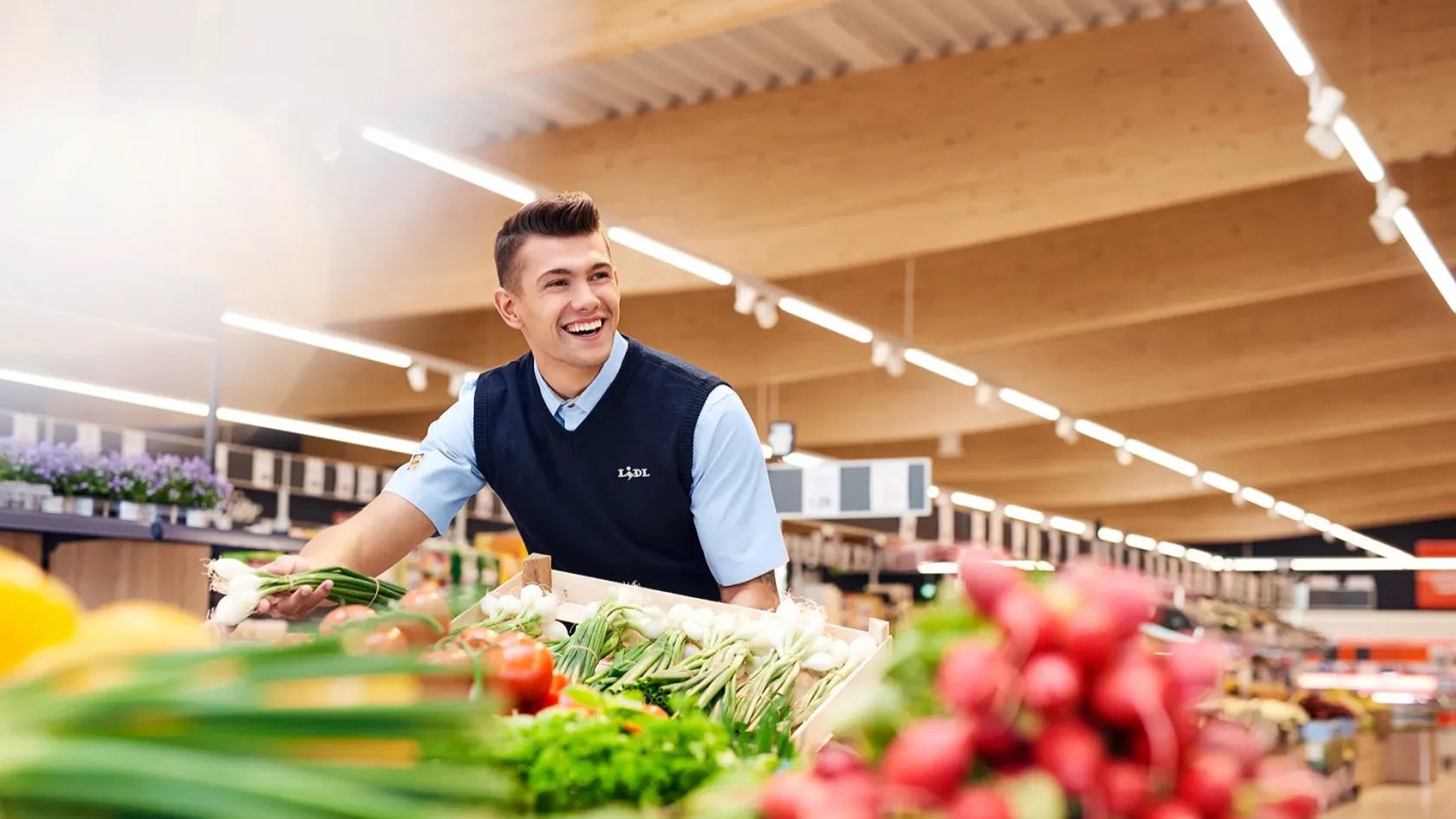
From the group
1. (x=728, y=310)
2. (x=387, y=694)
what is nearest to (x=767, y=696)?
(x=387, y=694)

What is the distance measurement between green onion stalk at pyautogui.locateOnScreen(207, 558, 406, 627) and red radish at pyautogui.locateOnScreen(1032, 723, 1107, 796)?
3.90ft

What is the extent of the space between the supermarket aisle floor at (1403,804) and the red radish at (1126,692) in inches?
459

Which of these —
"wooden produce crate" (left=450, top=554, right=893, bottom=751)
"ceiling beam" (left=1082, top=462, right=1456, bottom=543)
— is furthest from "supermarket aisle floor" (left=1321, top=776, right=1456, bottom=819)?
"wooden produce crate" (left=450, top=554, right=893, bottom=751)

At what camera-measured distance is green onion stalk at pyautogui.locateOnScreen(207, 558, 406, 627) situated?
181cm

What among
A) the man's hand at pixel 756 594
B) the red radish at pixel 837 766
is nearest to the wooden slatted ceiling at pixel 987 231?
the man's hand at pixel 756 594

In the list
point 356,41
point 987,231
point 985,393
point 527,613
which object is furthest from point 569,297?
point 985,393

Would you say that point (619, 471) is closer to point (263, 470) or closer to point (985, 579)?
point (985, 579)

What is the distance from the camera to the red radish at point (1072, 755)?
821 millimetres

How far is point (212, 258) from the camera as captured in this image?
10969mm

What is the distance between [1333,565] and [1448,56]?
26670mm

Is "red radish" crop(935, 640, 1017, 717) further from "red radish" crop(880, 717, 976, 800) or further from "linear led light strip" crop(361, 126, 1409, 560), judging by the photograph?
"linear led light strip" crop(361, 126, 1409, 560)

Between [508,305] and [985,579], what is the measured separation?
191cm

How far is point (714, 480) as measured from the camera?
2.56m

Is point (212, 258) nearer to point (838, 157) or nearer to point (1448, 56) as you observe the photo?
point (838, 157)
